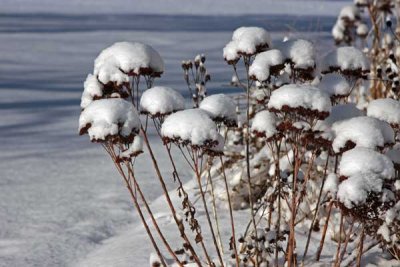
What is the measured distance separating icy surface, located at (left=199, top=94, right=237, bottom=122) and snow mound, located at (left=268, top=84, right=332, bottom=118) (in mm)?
247

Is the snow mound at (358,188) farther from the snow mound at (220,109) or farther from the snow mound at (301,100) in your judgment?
the snow mound at (220,109)

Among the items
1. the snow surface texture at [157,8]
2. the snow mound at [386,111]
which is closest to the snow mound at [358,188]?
the snow mound at [386,111]

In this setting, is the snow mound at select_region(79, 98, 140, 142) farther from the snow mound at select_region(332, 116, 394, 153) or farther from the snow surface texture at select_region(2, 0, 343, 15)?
the snow surface texture at select_region(2, 0, 343, 15)

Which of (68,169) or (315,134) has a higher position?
(315,134)

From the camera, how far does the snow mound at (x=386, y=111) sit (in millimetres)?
1777

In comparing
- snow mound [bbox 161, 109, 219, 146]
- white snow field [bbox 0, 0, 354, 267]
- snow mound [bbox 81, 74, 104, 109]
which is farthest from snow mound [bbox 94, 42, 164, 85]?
white snow field [bbox 0, 0, 354, 267]

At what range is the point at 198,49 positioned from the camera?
9.97 meters

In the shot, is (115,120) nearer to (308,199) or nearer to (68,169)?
(308,199)

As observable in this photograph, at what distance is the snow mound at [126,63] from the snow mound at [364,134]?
1.87 feet

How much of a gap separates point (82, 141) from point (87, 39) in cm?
712

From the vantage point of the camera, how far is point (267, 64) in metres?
1.77

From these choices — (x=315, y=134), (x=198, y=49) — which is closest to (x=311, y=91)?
(x=315, y=134)

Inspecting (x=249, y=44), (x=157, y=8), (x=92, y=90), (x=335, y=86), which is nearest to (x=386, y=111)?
(x=335, y=86)

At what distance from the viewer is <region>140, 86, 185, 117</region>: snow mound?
1745mm
